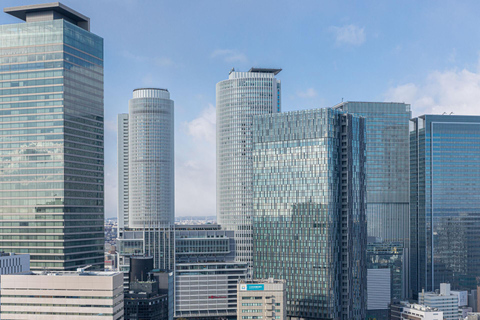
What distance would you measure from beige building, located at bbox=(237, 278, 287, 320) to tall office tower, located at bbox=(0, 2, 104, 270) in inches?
2131

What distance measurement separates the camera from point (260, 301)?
195750 millimetres

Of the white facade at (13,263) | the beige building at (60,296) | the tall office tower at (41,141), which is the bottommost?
the beige building at (60,296)

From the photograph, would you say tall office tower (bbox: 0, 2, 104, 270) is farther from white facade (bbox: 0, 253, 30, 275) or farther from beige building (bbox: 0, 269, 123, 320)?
beige building (bbox: 0, 269, 123, 320)

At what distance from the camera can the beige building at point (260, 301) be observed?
642 feet

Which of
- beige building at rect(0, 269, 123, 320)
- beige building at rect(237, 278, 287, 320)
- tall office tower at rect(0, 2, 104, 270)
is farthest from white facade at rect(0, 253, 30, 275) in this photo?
beige building at rect(237, 278, 287, 320)

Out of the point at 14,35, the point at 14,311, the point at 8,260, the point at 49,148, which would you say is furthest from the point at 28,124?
the point at 14,311

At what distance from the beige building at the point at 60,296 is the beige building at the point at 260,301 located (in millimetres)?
52696

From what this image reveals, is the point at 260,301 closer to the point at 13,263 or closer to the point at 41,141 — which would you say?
the point at 13,263

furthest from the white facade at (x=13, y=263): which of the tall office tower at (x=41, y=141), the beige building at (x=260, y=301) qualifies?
the beige building at (x=260, y=301)

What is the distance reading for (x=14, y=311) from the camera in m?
154

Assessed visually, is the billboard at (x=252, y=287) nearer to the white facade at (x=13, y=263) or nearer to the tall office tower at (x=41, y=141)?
the tall office tower at (x=41, y=141)

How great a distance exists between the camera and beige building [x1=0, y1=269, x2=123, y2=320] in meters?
150

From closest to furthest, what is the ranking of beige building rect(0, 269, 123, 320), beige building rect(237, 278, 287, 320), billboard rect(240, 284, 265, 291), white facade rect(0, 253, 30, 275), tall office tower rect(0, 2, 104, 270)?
beige building rect(0, 269, 123, 320)
white facade rect(0, 253, 30, 275)
tall office tower rect(0, 2, 104, 270)
beige building rect(237, 278, 287, 320)
billboard rect(240, 284, 265, 291)

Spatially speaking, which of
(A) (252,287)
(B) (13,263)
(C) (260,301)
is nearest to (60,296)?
→ (B) (13,263)
